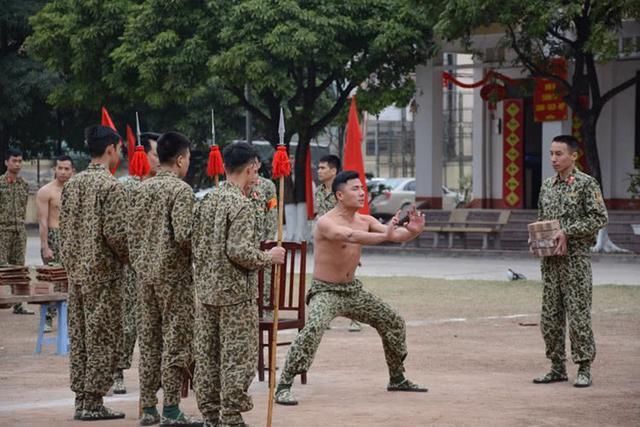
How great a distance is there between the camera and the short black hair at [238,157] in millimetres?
8086

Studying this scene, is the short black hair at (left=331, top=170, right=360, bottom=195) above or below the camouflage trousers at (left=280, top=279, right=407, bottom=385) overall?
above

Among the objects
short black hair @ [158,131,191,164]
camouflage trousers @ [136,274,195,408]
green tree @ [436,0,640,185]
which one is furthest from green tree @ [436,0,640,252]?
camouflage trousers @ [136,274,195,408]

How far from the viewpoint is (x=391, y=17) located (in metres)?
27.7

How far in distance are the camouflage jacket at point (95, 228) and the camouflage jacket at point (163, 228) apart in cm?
47

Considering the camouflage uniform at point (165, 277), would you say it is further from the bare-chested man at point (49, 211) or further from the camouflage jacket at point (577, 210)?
the bare-chested man at point (49, 211)

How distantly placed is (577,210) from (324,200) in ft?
13.4

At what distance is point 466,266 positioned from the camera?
78.6ft

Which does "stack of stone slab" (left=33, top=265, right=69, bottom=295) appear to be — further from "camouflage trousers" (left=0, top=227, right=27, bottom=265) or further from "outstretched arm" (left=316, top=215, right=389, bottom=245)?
"camouflage trousers" (left=0, top=227, right=27, bottom=265)

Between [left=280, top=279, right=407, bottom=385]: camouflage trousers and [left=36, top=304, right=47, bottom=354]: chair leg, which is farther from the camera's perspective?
[left=36, top=304, right=47, bottom=354]: chair leg

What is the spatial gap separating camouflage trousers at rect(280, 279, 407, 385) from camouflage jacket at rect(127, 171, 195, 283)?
132cm

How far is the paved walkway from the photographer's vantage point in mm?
21250

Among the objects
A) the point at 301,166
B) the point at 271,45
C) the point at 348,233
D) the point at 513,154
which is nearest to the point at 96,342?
the point at 348,233

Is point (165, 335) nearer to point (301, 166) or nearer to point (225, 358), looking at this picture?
Result: point (225, 358)

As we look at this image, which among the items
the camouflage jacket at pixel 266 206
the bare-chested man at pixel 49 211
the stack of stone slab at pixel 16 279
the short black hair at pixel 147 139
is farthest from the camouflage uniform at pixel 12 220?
the short black hair at pixel 147 139
